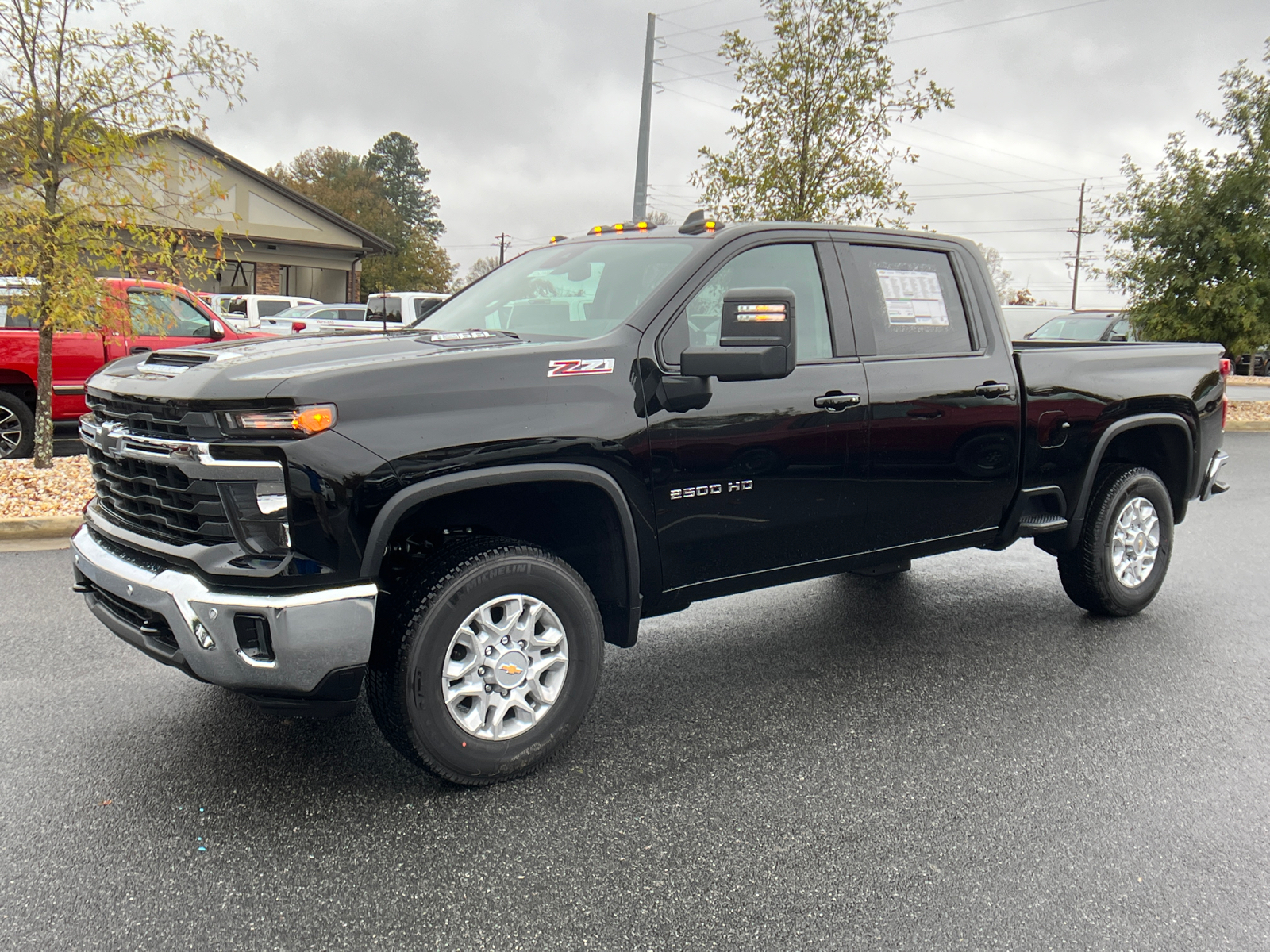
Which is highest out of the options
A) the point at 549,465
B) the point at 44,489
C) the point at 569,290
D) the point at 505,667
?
the point at 569,290

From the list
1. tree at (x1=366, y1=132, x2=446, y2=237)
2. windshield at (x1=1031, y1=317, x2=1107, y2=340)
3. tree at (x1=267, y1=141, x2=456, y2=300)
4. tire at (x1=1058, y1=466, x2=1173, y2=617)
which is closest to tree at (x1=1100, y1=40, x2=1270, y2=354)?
windshield at (x1=1031, y1=317, x2=1107, y2=340)

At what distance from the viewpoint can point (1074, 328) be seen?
1916cm

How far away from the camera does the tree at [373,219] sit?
6394 centimetres

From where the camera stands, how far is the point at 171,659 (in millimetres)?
3020

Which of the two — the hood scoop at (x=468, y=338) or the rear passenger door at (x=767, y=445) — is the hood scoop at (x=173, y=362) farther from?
the rear passenger door at (x=767, y=445)

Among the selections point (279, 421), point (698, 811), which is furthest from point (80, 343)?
point (698, 811)

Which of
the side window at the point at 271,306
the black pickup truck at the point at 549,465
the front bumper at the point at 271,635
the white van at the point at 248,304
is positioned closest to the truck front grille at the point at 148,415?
the black pickup truck at the point at 549,465

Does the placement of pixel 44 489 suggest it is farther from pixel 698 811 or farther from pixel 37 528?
pixel 698 811

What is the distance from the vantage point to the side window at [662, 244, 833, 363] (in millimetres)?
3730

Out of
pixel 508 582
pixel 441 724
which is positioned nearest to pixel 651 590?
pixel 508 582

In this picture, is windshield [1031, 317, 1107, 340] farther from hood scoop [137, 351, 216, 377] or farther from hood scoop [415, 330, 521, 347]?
hood scoop [137, 351, 216, 377]

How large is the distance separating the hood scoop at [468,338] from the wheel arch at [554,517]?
53 centimetres

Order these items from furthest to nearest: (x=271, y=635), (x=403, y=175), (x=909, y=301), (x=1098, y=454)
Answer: (x=403, y=175) < (x=1098, y=454) < (x=909, y=301) < (x=271, y=635)

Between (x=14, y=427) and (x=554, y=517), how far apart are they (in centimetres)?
A: 857
